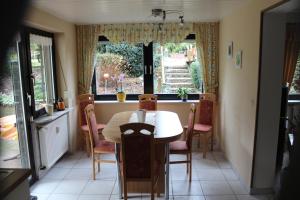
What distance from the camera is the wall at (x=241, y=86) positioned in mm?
2812

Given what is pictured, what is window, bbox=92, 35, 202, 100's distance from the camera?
15.7ft

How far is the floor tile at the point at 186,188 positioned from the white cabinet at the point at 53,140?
1751 mm

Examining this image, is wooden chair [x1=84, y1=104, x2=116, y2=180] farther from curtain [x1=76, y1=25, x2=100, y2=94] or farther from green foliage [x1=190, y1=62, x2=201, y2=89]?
green foliage [x1=190, y1=62, x2=201, y2=89]

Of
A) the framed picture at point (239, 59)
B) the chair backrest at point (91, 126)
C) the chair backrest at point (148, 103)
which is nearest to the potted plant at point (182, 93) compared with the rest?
the chair backrest at point (148, 103)

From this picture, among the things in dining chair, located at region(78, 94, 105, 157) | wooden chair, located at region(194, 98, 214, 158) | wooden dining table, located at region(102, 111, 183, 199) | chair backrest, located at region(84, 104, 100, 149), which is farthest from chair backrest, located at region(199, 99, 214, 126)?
chair backrest, located at region(84, 104, 100, 149)

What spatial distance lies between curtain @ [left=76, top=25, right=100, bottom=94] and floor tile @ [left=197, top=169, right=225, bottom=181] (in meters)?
2.47

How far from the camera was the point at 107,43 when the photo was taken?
4781 mm

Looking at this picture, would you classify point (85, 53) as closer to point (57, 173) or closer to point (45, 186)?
point (57, 173)

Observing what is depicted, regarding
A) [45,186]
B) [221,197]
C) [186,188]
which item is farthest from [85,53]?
[221,197]

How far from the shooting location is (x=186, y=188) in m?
3.16

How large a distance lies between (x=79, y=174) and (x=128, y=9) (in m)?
2.37

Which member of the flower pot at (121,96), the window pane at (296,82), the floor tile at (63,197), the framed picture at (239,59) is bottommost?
the floor tile at (63,197)

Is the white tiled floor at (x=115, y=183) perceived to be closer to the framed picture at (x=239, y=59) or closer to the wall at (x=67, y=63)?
the wall at (x=67, y=63)

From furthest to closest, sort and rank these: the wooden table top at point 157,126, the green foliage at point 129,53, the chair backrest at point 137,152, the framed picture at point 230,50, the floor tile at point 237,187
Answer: the green foliage at point 129,53 < the framed picture at point 230,50 < the floor tile at point 237,187 < the wooden table top at point 157,126 < the chair backrest at point 137,152
